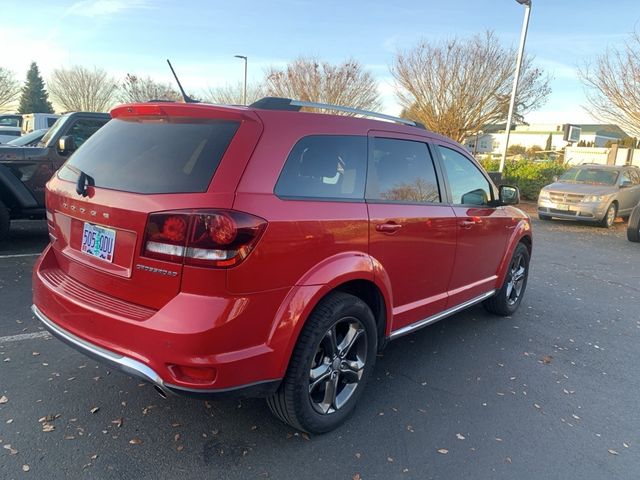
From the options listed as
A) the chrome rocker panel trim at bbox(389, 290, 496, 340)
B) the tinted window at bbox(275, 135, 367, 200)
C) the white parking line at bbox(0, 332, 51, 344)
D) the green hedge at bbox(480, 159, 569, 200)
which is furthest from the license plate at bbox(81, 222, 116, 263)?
Result: the green hedge at bbox(480, 159, 569, 200)

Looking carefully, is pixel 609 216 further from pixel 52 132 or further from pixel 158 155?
pixel 158 155

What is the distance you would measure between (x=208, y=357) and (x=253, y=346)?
23cm

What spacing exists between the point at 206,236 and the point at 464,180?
8.84ft

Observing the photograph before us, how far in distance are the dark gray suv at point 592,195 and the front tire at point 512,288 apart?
8.48 metres

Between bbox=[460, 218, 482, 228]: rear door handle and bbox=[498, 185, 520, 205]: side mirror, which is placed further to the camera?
bbox=[498, 185, 520, 205]: side mirror

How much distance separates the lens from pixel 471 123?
2081cm

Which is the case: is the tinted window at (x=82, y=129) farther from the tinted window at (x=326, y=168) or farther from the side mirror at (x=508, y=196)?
the side mirror at (x=508, y=196)

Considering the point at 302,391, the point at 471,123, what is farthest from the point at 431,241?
the point at 471,123

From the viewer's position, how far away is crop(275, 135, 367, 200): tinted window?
8.32 feet

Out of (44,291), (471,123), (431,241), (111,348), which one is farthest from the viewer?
(471,123)

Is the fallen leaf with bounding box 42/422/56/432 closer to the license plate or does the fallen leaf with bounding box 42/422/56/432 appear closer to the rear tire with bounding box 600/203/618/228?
the license plate

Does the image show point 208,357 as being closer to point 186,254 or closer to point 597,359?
point 186,254

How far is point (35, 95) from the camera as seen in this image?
5684cm

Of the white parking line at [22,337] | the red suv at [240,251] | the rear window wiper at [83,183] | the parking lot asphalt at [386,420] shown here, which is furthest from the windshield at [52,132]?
the rear window wiper at [83,183]
